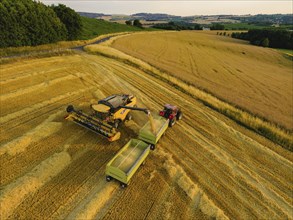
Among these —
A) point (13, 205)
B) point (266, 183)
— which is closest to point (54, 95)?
point (13, 205)

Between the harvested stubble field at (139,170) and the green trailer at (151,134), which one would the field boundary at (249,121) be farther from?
the green trailer at (151,134)

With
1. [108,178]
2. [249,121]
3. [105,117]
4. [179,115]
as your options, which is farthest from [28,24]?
[249,121]

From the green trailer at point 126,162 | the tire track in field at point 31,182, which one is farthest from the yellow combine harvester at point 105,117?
the tire track in field at point 31,182

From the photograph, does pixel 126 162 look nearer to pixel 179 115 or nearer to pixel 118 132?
pixel 118 132

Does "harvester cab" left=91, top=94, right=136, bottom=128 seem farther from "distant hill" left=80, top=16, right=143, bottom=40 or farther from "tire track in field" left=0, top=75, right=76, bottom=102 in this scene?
"distant hill" left=80, top=16, right=143, bottom=40

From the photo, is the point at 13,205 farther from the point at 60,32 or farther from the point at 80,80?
the point at 60,32

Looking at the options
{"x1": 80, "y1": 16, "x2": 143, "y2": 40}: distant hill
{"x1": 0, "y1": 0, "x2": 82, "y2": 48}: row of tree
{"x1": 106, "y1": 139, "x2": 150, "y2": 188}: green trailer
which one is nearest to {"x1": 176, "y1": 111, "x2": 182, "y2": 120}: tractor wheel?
{"x1": 106, "y1": 139, "x2": 150, "y2": 188}: green trailer
